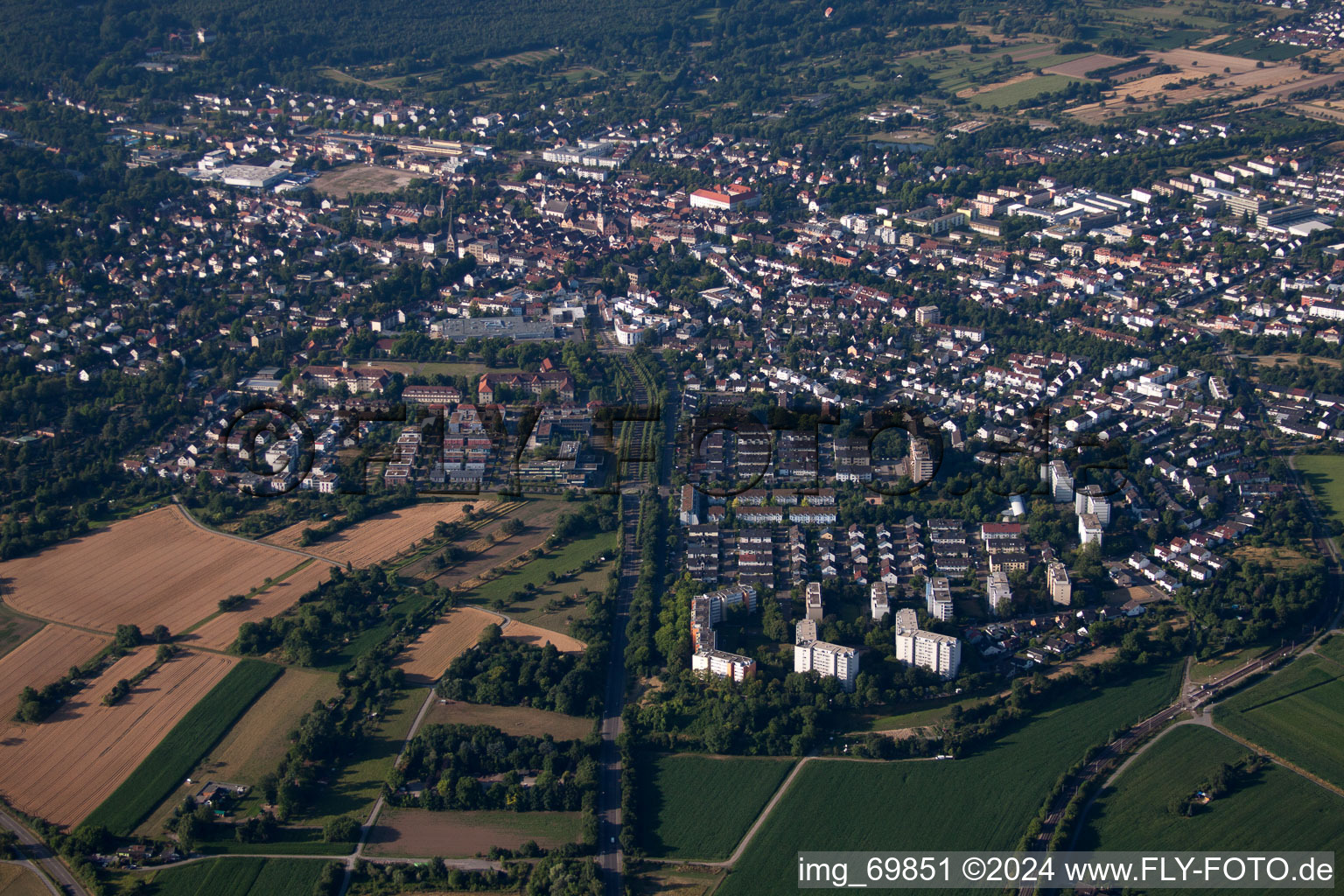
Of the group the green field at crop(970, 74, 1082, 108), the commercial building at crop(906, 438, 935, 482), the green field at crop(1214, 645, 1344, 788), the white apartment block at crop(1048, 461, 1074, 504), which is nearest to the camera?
the green field at crop(1214, 645, 1344, 788)

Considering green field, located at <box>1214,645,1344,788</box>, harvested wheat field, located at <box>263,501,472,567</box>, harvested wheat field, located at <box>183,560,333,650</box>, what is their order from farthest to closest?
harvested wheat field, located at <box>263,501,472,567</box> → harvested wheat field, located at <box>183,560,333,650</box> → green field, located at <box>1214,645,1344,788</box>

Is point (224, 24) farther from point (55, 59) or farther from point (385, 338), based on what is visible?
point (385, 338)

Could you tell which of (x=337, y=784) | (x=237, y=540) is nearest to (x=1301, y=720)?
(x=337, y=784)

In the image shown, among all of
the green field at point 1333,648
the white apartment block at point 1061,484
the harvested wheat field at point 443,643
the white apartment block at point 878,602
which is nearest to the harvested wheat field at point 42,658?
the harvested wheat field at point 443,643

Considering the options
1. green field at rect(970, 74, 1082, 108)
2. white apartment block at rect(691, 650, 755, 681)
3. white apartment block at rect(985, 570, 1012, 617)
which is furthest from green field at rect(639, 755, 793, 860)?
green field at rect(970, 74, 1082, 108)

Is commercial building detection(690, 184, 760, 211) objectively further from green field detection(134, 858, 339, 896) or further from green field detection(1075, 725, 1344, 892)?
green field detection(134, 858, 339, 896)

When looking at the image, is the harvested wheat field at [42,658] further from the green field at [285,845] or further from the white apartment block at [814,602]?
the white apartment block at [814,602]

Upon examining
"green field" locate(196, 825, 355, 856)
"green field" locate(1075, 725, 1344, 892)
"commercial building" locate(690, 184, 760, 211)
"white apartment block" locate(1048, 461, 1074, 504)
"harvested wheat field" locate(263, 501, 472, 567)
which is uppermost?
"commercial building" locate(690, 184, 760, 211)
